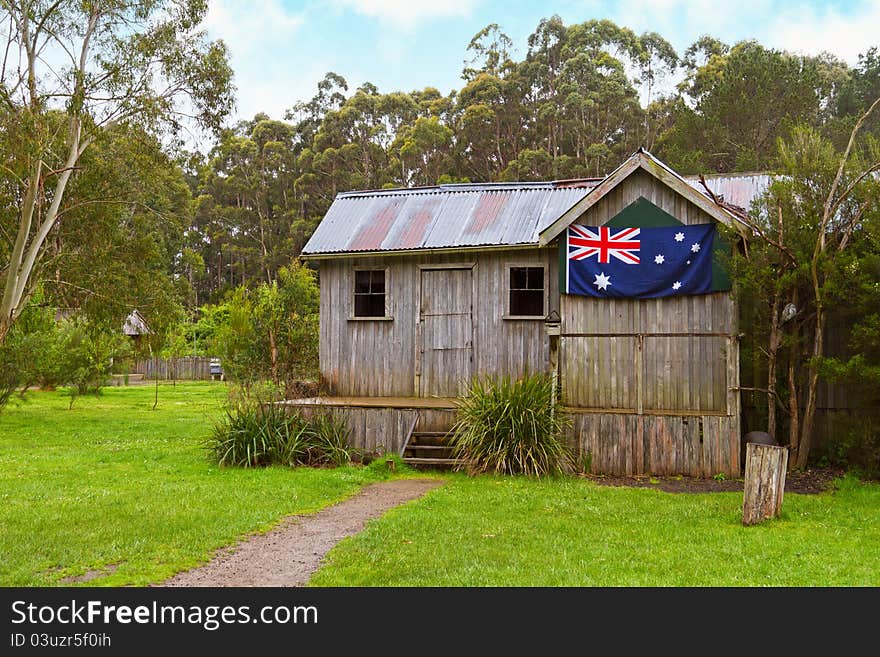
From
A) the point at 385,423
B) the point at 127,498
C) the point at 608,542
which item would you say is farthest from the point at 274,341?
the point at 608,542

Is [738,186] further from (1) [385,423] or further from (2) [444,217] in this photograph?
(1) [385,423]

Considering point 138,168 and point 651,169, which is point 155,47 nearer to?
point 138,168

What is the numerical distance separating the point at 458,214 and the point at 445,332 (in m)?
2.78

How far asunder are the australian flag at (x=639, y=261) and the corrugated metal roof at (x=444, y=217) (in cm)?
162

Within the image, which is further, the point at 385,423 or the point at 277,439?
the point at 385,423

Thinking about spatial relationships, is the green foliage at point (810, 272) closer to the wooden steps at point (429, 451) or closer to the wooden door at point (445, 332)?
the wooden steps at point (429, 451)

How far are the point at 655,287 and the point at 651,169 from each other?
208 cm

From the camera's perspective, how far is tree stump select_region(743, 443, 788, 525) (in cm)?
873

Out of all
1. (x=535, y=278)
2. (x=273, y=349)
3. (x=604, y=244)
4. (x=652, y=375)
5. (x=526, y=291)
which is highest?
(x=604, y=244)

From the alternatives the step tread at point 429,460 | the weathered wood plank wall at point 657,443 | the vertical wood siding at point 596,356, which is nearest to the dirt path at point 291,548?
the step tread at point 429,460

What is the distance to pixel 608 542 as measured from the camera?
779 cm

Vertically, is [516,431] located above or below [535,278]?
below

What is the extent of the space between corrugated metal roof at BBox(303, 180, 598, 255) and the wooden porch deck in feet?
10.5

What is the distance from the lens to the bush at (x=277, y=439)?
13.4 meters
